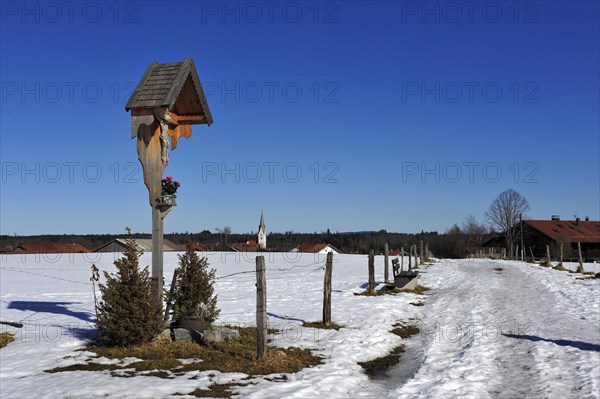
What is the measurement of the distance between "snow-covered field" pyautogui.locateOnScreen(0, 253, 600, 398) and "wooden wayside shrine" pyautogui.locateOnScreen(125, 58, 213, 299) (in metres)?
2.83

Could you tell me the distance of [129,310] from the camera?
33.0 feet

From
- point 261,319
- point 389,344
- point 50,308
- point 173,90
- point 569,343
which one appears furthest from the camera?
point 50,308

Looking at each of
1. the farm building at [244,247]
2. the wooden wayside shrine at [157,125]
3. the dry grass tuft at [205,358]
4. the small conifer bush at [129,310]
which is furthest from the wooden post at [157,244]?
the farm building at [244,247]

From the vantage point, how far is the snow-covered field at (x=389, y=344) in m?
7.93

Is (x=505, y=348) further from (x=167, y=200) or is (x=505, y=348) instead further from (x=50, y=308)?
(x=50, y=308)

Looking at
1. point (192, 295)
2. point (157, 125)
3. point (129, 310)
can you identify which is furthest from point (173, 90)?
point (129, 310)

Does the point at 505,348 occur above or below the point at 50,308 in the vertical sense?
below

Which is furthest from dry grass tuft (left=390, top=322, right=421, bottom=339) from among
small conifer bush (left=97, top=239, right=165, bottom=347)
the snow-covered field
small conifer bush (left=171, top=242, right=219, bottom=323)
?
small conifer bush (left=97, top=239, right=165, bottom=347)

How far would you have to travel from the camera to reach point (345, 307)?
17.2 meters

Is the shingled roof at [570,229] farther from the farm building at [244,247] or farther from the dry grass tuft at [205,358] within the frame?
the dry grass tuft at [205,358]

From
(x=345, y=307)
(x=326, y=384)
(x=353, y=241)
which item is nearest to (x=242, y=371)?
(x=326, y=384)

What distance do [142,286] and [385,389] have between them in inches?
207

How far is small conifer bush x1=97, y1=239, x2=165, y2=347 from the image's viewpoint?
396 inches

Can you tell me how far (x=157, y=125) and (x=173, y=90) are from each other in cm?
90
